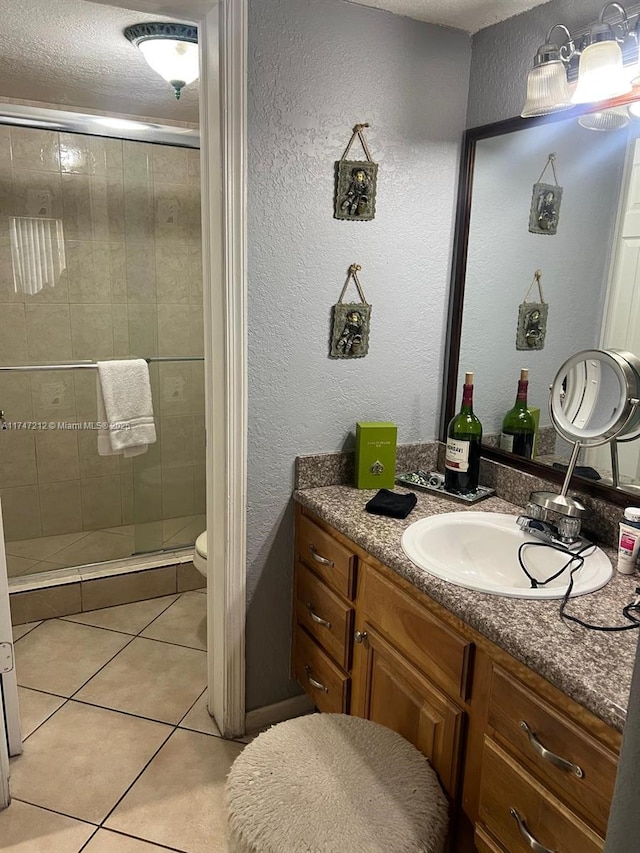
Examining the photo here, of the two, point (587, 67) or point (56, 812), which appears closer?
point (587, 67)

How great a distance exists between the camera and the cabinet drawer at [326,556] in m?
1.72

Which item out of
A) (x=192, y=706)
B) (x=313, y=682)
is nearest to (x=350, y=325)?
(x=313, y=682)

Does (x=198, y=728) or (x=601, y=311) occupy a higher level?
(x=601, y=311)

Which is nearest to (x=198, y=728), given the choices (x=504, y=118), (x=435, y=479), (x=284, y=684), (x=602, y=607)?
(x=284, y=684)

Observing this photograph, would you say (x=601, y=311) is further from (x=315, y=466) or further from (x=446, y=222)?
(x=315, y=466)

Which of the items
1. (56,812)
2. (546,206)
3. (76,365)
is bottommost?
(56,812)

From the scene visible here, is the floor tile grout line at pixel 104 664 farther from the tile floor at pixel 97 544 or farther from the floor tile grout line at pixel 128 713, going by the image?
the tile floor at pixel 97 544

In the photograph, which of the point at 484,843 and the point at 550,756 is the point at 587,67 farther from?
the point at 484,843

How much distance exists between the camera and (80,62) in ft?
7.73

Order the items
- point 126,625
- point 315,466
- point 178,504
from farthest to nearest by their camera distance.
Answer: point 178,504, point 126,625, point 315,466

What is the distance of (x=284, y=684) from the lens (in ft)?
7.05

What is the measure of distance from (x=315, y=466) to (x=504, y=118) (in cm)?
116

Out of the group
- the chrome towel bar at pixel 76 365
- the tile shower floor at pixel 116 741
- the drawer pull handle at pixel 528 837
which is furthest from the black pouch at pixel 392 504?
the chrome towel bar at pixel 76 365

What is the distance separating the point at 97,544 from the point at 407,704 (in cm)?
219
